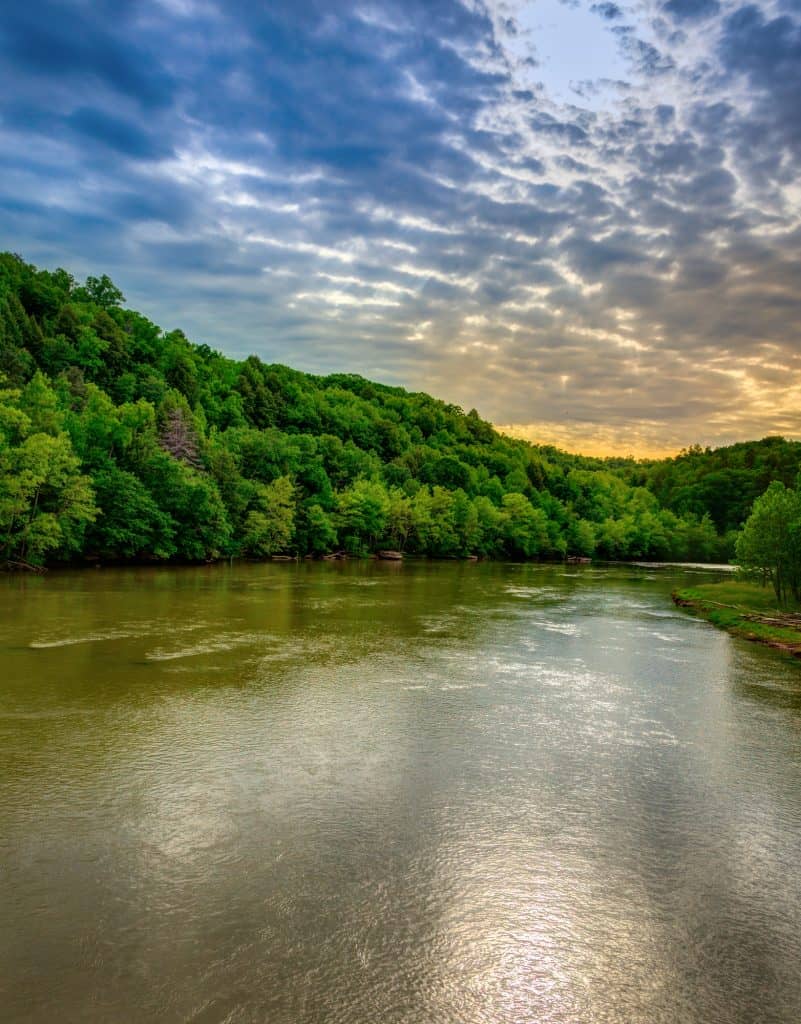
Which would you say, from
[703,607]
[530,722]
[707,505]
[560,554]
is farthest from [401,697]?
[707,505]

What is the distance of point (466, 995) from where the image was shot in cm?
643

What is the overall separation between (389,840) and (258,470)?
7439 cm

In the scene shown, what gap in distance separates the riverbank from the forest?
39638mm

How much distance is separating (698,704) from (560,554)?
321ft

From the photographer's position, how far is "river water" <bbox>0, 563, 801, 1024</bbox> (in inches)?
257

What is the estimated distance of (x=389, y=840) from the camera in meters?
9.57

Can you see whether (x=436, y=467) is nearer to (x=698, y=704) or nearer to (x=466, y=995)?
(x=698, y=704)

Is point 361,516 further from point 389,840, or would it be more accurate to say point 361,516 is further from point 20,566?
point 389,840

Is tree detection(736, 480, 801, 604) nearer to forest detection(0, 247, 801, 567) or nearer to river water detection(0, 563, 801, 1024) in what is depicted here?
river water detection(0, 563, 801, 1024)

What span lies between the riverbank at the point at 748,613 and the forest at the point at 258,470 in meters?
39.6

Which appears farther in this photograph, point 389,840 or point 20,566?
point 20,566

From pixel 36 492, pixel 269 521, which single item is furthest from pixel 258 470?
pixel 36 492

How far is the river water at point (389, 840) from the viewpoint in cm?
652

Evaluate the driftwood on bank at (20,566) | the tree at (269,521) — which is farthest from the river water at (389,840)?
the tree at (269,521)
